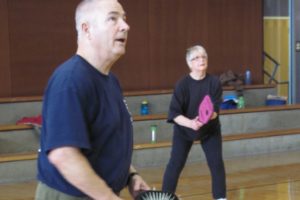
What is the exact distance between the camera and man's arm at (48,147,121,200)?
7.04 ft

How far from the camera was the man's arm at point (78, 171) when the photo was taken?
2145 millimetres

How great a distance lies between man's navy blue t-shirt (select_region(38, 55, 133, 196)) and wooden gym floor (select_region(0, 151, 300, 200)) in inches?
158

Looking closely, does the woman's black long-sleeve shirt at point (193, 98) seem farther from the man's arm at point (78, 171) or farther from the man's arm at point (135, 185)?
the man's arm at point (78, 171)

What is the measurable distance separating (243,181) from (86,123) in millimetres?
5217

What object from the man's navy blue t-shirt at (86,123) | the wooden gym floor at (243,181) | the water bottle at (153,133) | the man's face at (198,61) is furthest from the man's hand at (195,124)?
the water bottle at (153,133)

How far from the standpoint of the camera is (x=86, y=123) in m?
2.22

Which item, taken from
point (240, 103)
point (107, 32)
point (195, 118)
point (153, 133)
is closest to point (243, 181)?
point (153, 133)

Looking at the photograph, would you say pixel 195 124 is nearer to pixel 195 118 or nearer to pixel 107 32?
pixel 195 118

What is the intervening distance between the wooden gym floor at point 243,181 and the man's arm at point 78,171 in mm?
4192

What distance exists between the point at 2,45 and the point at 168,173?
3.77m

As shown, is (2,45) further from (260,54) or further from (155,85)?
(260,54)

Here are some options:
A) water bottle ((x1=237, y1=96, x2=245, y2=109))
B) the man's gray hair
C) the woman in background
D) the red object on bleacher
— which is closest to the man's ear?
the man's gray hair

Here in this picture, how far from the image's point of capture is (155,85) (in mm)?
10086

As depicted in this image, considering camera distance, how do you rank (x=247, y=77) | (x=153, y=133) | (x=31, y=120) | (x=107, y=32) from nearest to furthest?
(x=107, y=32) < (x=31, y=120) < (x=153, y=133) < (x=247, y=77)
